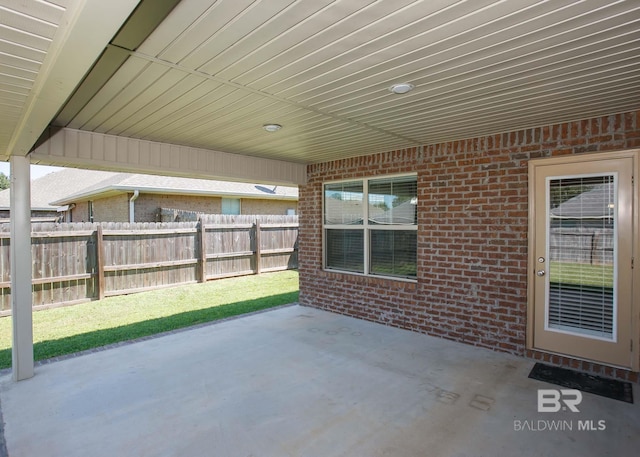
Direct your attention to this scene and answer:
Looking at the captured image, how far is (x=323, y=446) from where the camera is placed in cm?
263

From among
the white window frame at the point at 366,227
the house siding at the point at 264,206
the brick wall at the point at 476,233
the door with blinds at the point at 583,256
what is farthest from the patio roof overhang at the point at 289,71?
the house siding at the point at 264,206

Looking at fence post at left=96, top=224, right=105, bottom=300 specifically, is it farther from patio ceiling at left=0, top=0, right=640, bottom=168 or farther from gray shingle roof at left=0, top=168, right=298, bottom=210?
patio ceiling at left=0, top=0, right=640, bottom=168

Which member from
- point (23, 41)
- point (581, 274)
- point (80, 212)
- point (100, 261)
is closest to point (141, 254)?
point (100, 261)

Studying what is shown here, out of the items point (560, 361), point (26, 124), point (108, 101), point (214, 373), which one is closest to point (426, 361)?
point (560, 361)

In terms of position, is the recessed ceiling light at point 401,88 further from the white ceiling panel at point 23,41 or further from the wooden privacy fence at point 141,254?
the wooden privacy fence at point 141,254

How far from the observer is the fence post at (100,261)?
794 cm

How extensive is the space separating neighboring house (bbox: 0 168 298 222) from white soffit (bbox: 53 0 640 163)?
28.2 ft

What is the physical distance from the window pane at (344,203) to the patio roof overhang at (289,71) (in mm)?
1846

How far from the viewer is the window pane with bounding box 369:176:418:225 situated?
5.53 m

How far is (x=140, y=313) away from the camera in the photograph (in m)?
6.79

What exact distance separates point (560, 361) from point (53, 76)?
5214mm

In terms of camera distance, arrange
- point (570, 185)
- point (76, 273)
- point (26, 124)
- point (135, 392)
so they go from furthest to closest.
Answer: point (76, 273)
point (570, 185)
point (135, 392)
point (26, 124)

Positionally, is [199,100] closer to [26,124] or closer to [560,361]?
[26,124]

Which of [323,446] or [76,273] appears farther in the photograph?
[76,273]
